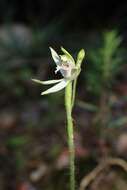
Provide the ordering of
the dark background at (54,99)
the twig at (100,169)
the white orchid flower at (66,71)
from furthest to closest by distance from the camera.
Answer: the dark background at (54,99)
the twig at (100,169)
the white orchid flower at (66,71)

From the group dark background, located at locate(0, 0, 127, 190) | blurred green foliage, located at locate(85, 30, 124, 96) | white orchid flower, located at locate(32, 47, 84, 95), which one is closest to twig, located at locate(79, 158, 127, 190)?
dark background, located at locate(0, 0, 127, 190)

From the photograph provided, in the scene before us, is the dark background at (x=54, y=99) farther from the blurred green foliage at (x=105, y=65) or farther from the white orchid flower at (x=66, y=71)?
the white orchid flower at (x=66, y=71)

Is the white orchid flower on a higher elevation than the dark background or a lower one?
higher

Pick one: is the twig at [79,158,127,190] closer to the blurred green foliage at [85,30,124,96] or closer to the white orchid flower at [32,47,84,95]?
the blurred green foliage at [85,30,124,96]

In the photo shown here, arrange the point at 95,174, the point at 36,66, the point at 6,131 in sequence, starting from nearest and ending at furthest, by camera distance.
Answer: the point at 95,174, the point at 6,131, the point at 36,66

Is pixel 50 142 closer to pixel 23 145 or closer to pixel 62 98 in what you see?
pixel 23 145

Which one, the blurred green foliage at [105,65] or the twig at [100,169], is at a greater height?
the blurred green foliage at [105,65]

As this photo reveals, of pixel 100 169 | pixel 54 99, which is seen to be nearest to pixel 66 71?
pixel 100 169

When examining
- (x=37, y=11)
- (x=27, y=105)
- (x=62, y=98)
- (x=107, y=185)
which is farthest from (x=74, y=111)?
(x=37, y=11)

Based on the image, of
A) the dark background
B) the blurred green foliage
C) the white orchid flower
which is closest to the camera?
the white orchid flower

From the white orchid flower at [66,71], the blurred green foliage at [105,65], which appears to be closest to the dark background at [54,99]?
the blurred green foliage at [105,65]

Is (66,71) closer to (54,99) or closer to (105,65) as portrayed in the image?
(105,65)
